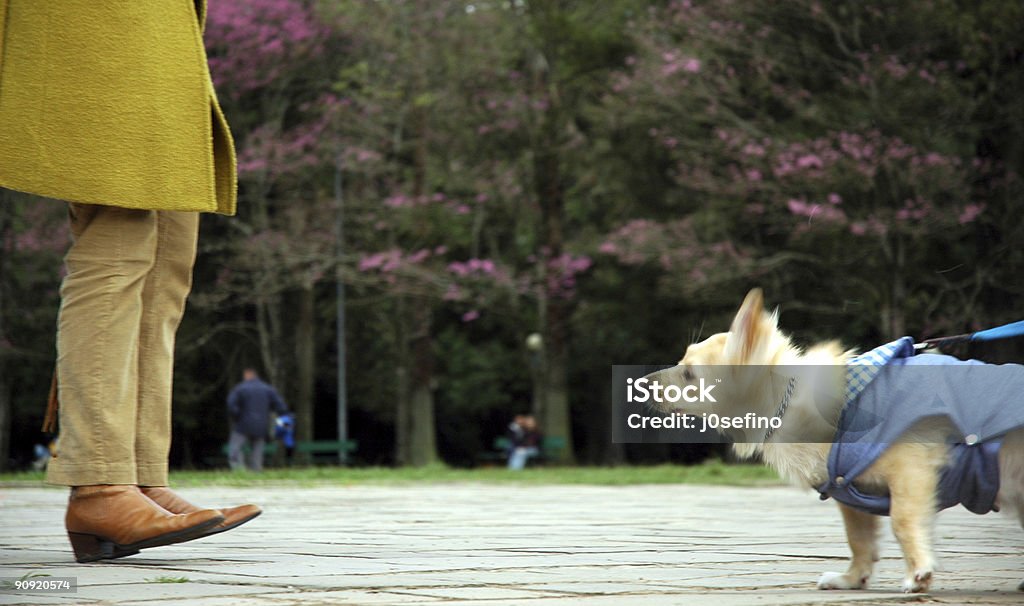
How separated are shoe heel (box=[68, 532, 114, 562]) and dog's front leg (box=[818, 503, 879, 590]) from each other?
81.0 inches

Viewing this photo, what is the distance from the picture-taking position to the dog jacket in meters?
3.80

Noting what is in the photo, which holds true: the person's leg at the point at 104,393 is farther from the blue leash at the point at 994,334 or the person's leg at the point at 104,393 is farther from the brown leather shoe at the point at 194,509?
the blue leash at the point at 994,334

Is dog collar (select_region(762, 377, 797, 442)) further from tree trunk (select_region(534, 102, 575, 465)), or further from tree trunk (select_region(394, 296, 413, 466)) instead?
tree trunk (select_region(534, 102, 575, 465))

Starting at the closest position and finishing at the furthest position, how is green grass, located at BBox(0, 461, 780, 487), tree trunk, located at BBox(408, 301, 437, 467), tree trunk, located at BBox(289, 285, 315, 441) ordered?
green grass, located at BBox(0, 461, 780, 487) < tree trunk, located at BBox(408, 301, 437, 467) < tree trunk, located at BBox(289, 285, 315, 441)

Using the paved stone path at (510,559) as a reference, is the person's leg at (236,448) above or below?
below

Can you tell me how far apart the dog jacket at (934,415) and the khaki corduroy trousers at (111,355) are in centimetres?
208

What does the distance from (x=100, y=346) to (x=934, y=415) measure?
7.92 ft

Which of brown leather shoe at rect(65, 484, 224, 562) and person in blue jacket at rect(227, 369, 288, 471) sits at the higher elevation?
brown leather shoe at rect(65, 484, 224, 562)

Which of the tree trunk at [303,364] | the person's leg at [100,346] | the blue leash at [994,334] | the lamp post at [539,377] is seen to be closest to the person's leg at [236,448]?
the tree trunk at [303,364]

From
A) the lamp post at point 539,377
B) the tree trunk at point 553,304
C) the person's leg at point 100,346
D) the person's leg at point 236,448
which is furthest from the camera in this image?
the lamp post at point 539,377

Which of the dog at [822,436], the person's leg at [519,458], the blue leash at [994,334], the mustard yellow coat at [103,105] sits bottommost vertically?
the person's leg at [519,458]

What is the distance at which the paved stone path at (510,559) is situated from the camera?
11.4 feet

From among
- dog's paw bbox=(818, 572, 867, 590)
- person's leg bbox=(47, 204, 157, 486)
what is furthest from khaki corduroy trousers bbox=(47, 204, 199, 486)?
dog's paw bbox=(818, 572, 867, 590)

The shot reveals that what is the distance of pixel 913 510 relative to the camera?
148 inches
